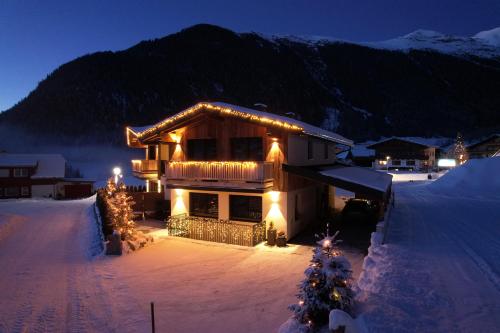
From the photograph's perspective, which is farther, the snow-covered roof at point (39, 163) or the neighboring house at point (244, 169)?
the snow-covered roof at point (39, 163)

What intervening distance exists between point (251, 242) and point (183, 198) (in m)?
5.90

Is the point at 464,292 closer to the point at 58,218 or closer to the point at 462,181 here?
the point at 58,218

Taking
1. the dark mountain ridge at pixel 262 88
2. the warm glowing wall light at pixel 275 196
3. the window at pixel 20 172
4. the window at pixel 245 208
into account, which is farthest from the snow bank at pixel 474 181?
the dark mountain ridge at pixel 262 88

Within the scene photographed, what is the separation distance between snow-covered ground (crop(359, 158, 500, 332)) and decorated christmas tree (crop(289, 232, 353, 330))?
1.12 m

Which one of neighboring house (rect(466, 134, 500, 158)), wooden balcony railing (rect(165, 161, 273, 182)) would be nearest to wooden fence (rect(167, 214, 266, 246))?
wooden balcony railing (rect(165, 161, 273, 182))

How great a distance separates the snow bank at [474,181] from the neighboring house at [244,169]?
68.9 feet

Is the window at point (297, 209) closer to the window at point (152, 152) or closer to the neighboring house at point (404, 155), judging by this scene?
the window at point (152, 152)

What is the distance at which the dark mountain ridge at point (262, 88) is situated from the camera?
4336 inches

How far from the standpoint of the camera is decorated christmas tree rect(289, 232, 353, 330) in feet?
22.3

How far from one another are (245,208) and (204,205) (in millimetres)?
2924

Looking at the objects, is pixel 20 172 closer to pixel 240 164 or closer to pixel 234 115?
pixel 234 115

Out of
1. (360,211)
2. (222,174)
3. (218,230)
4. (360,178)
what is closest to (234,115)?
(222,174)

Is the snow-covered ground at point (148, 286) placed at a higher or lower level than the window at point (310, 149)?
lower

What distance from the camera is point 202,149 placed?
18.5 m
